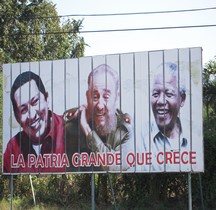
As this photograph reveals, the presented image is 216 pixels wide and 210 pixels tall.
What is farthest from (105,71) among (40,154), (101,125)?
(40,154)

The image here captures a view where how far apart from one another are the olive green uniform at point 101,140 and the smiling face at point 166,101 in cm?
66

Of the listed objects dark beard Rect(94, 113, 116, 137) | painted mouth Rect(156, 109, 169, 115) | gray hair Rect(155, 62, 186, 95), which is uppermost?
gray hair Rect(155, 62, 186, 95)

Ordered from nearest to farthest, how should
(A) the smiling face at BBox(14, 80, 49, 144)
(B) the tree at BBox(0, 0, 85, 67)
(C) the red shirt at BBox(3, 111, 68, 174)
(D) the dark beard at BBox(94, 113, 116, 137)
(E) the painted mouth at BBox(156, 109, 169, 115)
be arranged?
(E) the painted mouth at BBox(156, 109, 169, 115) → (D) the dark beard at BBox(94, 113, 116, 137) → (C) the red shirt at BBox(3, 111, 68, 174) → (A) the smiling face at BBox(14, 80, 49, 144) → (B) the tree at BBox(0, 0, 85, 67)

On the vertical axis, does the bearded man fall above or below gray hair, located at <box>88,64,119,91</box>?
below

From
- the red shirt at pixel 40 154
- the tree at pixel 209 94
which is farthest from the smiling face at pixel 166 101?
the tree at pixel 209 94

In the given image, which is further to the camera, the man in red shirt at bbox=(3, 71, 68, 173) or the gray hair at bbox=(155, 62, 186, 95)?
the man in red shirt at bbox=(3, 71, 68, 173)

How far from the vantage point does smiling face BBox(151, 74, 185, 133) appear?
902cm

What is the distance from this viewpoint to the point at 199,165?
8.70 meters

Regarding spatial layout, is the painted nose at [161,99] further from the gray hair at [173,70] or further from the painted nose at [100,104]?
the painted nose at [100,104]

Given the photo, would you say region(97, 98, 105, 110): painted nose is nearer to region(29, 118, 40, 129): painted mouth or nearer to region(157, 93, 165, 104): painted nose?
region(157, 93, 165, 104): painted nose

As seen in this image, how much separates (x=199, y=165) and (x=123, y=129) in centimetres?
177

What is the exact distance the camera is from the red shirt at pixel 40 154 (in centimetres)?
985

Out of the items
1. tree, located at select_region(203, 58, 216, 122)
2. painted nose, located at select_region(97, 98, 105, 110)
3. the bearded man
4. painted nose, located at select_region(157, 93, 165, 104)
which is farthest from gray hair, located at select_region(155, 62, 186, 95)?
tree, located at select_region(203, 58, 216, 122)

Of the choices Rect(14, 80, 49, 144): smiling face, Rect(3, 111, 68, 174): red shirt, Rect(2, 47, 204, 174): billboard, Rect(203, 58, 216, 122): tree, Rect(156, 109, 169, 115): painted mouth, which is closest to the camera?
Rect(2, 47, 204, 174): billboard
